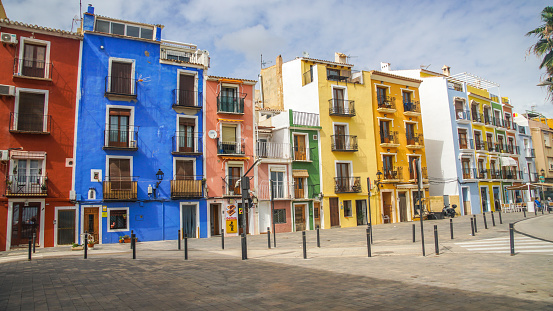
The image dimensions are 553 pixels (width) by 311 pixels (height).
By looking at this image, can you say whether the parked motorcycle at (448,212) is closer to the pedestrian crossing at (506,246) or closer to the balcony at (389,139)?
the balcony at (389,139)

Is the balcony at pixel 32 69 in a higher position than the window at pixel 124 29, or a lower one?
lower

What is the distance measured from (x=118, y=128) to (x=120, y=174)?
10.2 feet

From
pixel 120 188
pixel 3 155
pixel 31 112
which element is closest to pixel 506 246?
pixel 120 188

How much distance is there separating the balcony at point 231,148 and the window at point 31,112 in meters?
11.2

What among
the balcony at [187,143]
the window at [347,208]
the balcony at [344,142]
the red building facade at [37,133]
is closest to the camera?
the red building facade at [37,133]

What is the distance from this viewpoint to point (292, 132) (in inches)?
1241

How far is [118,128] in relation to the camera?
25.8 m

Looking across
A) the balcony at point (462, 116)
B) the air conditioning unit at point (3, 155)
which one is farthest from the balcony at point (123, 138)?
the balcony at point (462, 116)

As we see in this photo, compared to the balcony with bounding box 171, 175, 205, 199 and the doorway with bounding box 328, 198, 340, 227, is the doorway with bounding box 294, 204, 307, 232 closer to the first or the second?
the doorway with bounding box 328, 198, 340, 227

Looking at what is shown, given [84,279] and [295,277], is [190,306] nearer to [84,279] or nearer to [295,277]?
[295,277]

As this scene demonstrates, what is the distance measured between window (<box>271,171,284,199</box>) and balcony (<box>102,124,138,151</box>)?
10584 mm

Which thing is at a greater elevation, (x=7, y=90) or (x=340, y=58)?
(x=340, y=58)

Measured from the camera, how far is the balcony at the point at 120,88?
25.4 metres

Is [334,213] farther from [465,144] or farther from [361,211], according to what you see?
[465,144]
